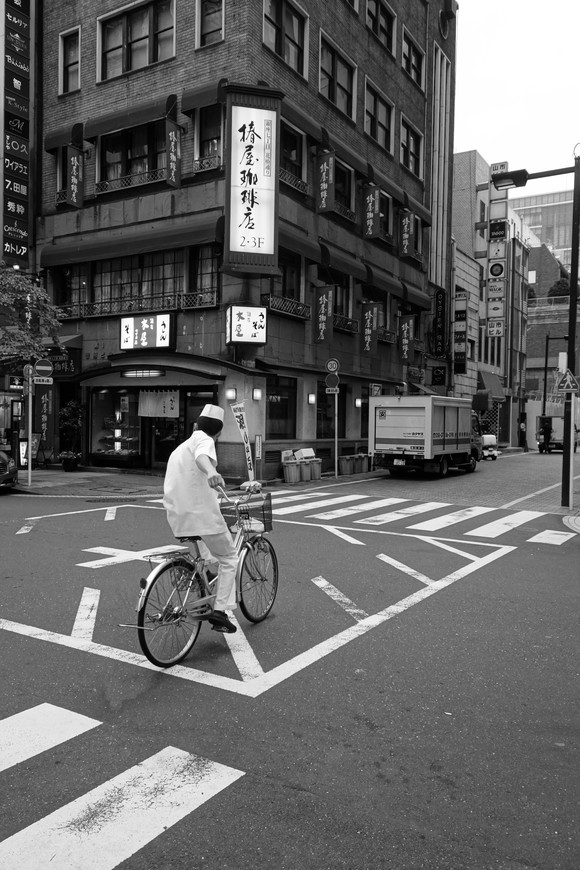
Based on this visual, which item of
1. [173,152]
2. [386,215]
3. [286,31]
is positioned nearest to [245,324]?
[173,152]

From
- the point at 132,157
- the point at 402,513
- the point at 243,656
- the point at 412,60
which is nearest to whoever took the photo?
the point at 243,656

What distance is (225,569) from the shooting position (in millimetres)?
5496

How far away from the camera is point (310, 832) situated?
3008mm

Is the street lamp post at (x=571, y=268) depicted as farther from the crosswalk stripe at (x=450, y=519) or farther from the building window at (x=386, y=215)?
the building window at (x=386, y=215)

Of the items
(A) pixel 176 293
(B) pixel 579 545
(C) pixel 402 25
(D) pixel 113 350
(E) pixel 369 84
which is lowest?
(B) pixel 579 545

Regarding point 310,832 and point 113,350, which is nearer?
point 310,832

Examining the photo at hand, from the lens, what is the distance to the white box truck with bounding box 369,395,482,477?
883 inches

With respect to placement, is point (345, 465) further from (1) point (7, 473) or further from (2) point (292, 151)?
(1) point (7, 473)

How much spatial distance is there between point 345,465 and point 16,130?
17.3m

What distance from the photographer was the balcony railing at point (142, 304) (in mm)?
21391

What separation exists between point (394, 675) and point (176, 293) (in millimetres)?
18742

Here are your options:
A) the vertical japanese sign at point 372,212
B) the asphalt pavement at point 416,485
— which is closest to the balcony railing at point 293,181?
the vertical japanese sign at point 372,212

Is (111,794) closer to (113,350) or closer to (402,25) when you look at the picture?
(113,350)

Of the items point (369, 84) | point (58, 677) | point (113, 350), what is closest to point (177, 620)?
point (58, 677)
